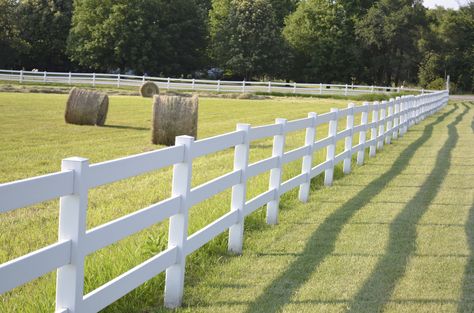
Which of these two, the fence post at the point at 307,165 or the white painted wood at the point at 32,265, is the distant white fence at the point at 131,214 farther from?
the fence post at the point at 307,165

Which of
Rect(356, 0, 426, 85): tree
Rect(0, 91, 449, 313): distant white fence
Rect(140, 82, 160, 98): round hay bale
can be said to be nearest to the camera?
Rect(0, 91, 449, 313): distant white fence

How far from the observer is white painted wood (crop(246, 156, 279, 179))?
22.3 feet

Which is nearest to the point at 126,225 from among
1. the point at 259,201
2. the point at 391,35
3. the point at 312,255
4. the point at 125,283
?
the point at 125,283

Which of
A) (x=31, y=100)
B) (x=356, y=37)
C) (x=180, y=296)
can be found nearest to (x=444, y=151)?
(x=180, y=296)

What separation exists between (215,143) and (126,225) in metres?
1.69

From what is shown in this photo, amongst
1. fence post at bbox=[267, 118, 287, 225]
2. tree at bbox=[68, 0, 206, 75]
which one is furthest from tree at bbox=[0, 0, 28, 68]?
fence post at bbox=[267, 118, 287, 225]

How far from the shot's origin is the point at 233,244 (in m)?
6.50

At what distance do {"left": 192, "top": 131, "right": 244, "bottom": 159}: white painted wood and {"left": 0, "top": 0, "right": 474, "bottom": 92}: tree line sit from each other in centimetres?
5579

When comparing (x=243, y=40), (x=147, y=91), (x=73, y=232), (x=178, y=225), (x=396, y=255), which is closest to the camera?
(x=73, y=232)

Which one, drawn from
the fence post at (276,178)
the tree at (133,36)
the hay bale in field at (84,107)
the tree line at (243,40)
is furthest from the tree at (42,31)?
the fence post at (276,178)

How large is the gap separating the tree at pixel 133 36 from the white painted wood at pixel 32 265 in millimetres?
60458

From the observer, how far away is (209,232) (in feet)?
18.8

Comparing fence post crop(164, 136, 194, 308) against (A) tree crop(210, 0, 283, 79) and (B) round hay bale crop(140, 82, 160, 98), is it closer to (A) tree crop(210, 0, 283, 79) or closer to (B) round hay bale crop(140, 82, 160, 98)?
(B) round hay bale crop(140, 82, 160, 98)

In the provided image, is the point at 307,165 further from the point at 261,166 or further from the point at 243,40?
the point at 243,40
